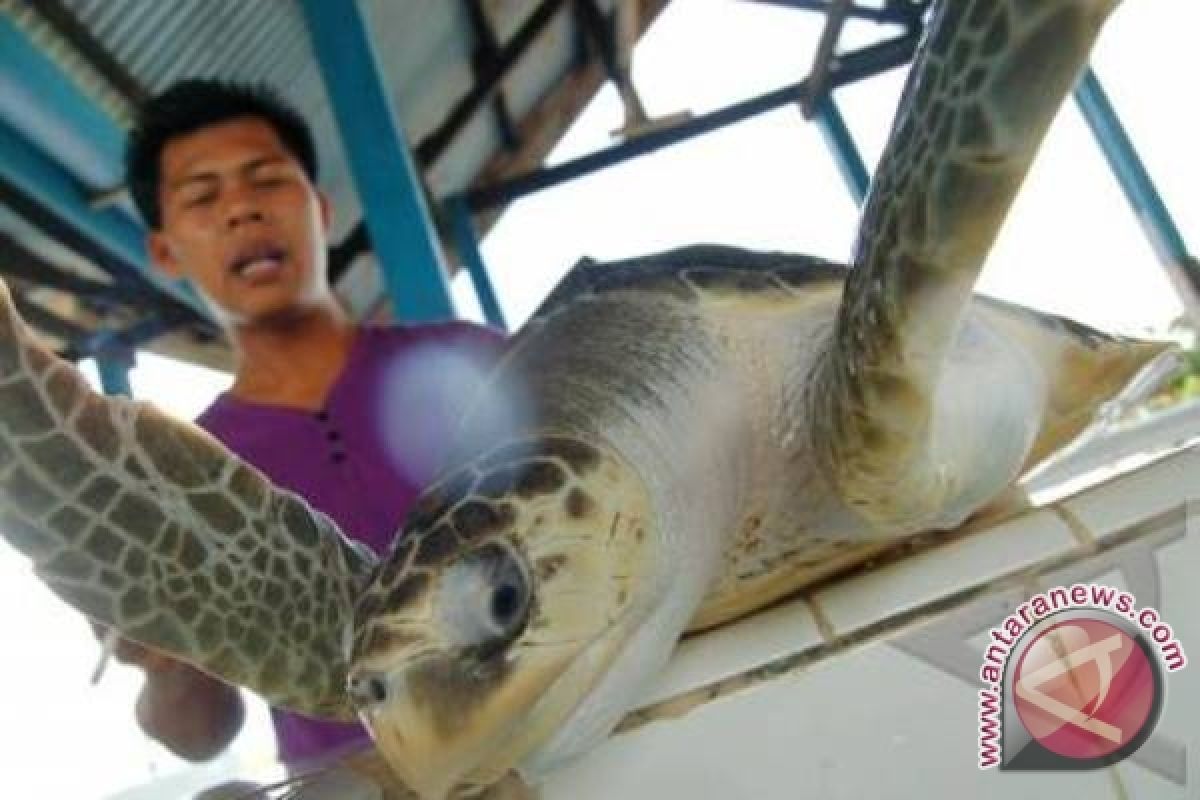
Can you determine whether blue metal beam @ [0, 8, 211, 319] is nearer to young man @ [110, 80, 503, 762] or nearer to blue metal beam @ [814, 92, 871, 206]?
young man @ [110, 80, 503, 762]

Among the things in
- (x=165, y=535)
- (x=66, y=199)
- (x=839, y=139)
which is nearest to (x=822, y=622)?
(x=165, y=535)

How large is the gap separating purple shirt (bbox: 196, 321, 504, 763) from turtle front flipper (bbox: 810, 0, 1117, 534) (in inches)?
19.7

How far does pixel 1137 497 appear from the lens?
1.77 ft

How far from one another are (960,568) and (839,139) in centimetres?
392

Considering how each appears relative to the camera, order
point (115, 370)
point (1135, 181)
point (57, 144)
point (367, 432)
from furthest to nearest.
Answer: point (1135, 181), point (115, 370), point (57, 144), point (367, 432)

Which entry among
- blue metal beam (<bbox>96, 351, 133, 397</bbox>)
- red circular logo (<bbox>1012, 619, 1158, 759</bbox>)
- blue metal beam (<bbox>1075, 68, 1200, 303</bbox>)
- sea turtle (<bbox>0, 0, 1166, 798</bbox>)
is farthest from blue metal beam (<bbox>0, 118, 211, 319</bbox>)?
blue metal beam (<bbox>1075, 68, 1200, 303</bbox>)

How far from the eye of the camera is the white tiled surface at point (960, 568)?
0.53 meters

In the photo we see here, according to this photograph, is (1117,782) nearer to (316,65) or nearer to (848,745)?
(848,745)

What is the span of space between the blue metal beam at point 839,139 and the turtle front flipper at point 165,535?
146 inches

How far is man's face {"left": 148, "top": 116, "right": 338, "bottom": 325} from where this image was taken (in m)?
1.23

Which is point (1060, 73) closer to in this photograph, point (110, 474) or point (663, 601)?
point (663, 601)

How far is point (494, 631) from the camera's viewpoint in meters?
0.59

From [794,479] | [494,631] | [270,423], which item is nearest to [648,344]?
[794,479]

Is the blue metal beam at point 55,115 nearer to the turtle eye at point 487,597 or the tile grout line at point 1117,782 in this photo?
the turtle eye at point 487,597
